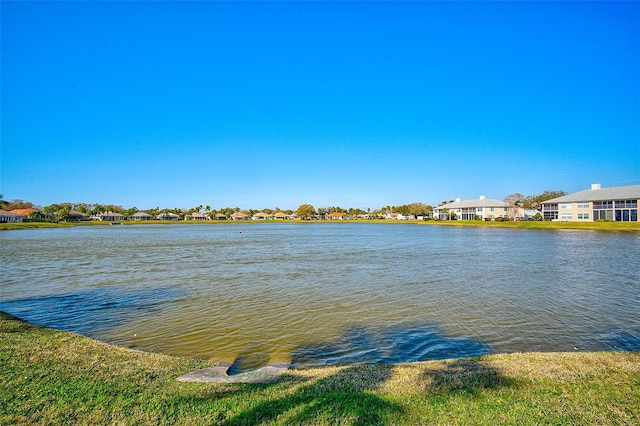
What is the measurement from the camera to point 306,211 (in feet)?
552

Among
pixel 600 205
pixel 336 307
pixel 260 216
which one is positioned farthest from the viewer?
pixel 260 216

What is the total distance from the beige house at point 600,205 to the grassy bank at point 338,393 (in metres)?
71.0

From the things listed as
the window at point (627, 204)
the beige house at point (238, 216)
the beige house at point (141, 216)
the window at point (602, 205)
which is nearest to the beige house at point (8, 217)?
the beige house at point (141, 216)

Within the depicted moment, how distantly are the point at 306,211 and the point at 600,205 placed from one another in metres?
117

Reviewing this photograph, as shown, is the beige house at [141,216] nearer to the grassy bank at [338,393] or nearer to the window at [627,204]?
the window at [627,204]

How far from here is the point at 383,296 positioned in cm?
1295

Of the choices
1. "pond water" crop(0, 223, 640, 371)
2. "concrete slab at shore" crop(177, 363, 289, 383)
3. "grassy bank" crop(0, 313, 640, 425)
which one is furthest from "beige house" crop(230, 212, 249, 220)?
"concrete slab at shore" crop(177, 363, 289, 383)

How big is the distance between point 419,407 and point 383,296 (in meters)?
8.86

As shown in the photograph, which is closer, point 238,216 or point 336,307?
point 336,307

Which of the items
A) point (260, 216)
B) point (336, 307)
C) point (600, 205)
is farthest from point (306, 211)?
point (336, 307)

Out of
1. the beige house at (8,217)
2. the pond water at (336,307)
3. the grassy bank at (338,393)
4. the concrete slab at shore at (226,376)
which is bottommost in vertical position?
the pond water at (336,307)

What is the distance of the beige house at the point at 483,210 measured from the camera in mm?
98625

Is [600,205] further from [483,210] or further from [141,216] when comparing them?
[141,216]

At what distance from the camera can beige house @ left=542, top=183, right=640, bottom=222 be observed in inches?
2383
